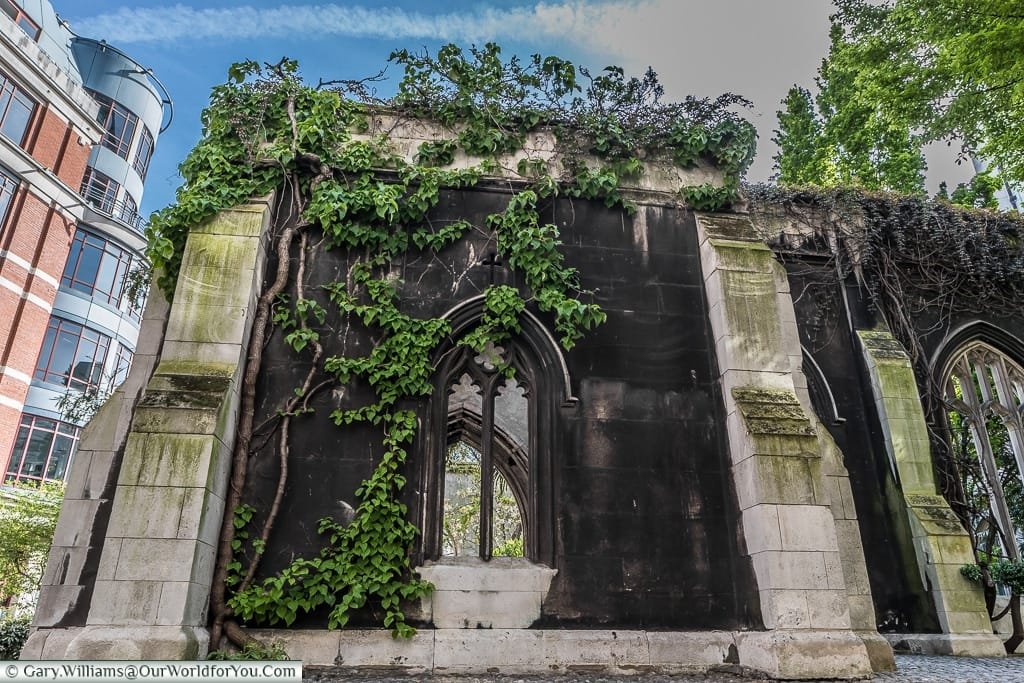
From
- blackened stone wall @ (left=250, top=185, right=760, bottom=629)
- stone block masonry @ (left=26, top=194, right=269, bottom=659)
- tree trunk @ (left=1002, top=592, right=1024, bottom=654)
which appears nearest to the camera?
stone block masonry @ (left=26, top=194, right=269, bottom=659)

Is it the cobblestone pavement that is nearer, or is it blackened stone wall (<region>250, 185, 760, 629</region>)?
the cobblestone pavement

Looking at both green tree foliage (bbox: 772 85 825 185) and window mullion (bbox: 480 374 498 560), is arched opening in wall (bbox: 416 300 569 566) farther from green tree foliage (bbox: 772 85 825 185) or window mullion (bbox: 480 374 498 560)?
green tree foliage (bbox: 772 85 825 185)

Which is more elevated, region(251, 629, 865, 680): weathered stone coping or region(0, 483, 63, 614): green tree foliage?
region(0, 483, 63, 614): green tree foliage

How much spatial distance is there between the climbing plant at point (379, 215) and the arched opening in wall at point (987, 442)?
6560mm

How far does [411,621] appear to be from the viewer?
6469 mm

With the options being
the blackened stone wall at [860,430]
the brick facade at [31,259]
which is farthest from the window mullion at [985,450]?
the brick facade at [31,259]

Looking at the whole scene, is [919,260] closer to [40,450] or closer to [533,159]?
[533,159]

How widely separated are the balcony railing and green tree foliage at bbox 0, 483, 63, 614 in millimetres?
15941

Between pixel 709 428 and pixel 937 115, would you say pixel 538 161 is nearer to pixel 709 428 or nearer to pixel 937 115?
pixel 709 428

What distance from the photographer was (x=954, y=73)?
11.0 m

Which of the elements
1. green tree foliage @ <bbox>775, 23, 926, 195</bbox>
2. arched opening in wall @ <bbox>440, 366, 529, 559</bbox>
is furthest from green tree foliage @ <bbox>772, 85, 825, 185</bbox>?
arched opening in wall @ <bbox>440, 366, 529, 559</bbox>

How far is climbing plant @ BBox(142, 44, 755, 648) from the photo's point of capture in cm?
653

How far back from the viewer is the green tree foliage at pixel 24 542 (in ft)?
48.4

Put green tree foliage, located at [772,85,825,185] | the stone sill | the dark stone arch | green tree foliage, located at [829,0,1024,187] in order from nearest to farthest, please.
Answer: the stone sill
green tree foliage, located at [829,0,1024,187]
the dark stone arch
green tree foliage, located at [772,85,825,185]
